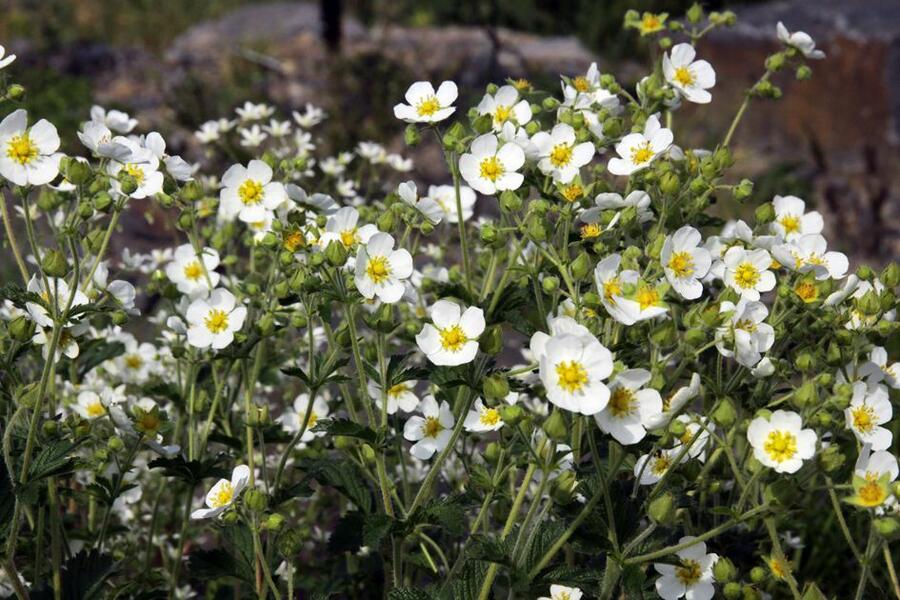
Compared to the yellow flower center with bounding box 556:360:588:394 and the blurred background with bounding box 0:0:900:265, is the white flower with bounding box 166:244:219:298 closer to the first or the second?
the yellow flower center with bounding box 556:360:588:394

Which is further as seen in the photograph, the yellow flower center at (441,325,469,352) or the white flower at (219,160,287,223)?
the white flower at (219,160,287,223)

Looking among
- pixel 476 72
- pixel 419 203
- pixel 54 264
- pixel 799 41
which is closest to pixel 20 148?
pixel 54 264

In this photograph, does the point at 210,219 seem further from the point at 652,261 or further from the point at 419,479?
the point at 652,261

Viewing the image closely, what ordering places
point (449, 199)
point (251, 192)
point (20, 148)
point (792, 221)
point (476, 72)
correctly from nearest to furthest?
1. point (20, 148)
2. point (251, 192)
3. point (792, 221)
4. point (449, 199)
5. point (476, 72)

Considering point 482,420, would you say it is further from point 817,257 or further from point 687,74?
point 687,74

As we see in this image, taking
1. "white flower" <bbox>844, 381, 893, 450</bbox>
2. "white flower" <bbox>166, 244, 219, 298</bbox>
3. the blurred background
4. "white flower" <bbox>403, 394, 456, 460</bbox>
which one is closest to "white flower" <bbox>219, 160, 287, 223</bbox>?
"white flower" <bbox>166, 244, 219, 298</bbox>

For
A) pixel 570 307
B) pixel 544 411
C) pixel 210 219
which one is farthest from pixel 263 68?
pixel 570 307

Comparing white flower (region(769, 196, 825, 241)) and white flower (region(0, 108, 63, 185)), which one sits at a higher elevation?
white flower (region(0, 108, 63, 185))
